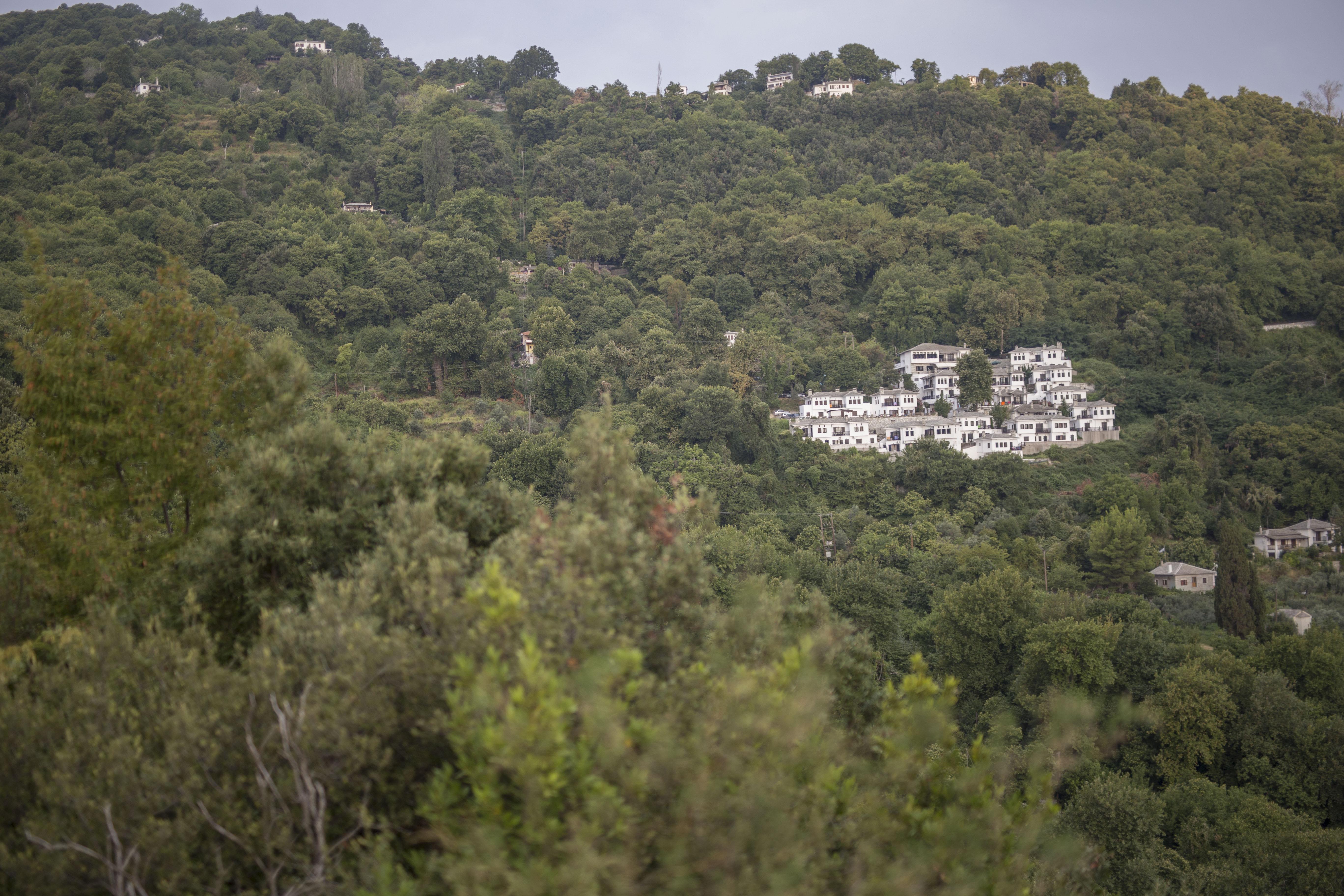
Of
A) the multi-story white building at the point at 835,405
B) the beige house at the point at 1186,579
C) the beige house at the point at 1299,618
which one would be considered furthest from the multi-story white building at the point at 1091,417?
the beige house at the point at 1299,618

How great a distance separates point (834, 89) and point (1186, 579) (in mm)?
72903

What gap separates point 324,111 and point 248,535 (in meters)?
80.0

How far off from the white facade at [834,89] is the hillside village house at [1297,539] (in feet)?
221

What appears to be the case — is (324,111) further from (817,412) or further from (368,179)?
(817,412)

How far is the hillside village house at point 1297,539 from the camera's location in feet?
132

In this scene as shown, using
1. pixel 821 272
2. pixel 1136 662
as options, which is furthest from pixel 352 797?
pixel 821 272

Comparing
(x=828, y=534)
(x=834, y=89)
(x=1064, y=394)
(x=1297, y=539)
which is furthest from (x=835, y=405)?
(x=834, y=89)

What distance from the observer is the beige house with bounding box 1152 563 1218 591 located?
35.9m

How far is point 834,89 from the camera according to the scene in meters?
93.9

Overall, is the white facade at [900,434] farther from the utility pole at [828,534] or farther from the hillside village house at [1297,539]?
the hillside village house at [1297,539]

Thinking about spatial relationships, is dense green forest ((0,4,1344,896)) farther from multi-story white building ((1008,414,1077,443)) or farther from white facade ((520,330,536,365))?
multi-story white building ((1008,414,1077,443))

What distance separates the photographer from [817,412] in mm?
49312

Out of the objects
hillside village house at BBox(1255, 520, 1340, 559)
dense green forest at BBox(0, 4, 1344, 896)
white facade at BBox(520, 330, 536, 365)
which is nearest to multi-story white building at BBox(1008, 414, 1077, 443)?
dense green forest at BBox(0, 4, 1344, 896)

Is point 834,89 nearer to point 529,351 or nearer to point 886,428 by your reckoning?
point 529,351
